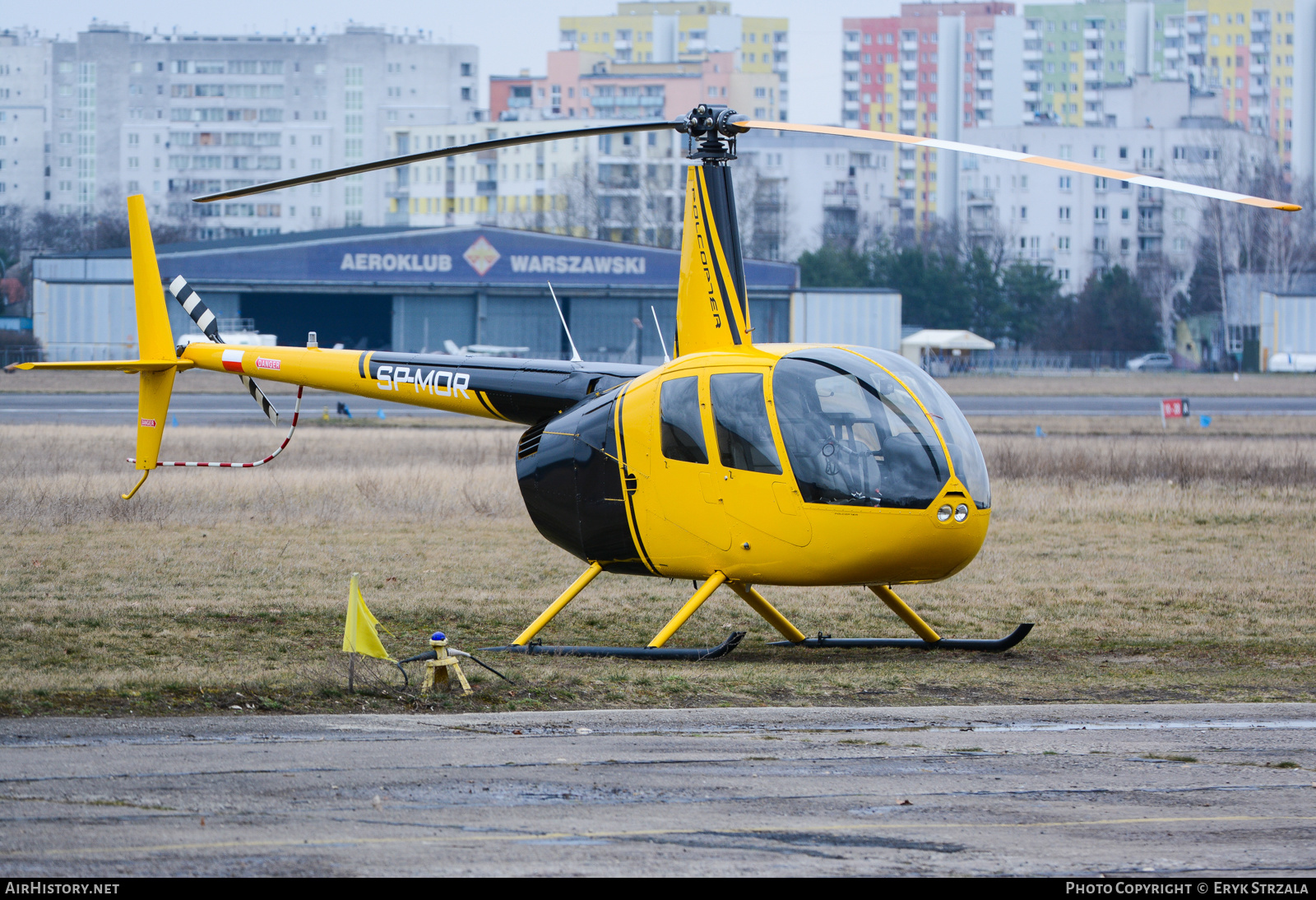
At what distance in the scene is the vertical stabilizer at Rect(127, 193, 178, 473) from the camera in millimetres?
13664

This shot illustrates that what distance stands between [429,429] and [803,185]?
4207 inches

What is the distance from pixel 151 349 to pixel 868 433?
7.47 meters

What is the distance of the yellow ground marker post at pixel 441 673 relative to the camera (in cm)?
951

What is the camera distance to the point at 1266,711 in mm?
9234

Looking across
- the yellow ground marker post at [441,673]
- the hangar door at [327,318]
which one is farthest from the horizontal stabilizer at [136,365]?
the hangar door at [327,318]

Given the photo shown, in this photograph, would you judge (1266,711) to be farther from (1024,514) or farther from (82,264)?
(82,264)

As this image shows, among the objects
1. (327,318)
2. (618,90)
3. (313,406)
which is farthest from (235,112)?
(313,406)

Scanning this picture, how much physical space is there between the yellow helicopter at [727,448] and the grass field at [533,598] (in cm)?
88

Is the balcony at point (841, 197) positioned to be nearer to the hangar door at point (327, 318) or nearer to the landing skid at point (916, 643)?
the hangar door at point (327, 318)

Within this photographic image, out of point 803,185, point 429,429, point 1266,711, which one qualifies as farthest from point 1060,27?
point 1266,711

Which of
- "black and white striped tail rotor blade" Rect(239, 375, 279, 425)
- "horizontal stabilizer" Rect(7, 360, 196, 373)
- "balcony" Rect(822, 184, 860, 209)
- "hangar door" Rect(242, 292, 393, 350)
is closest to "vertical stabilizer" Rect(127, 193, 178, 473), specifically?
"horizontal stabilizer" Rect(7, 360, 196, 373)

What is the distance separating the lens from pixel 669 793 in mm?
6941

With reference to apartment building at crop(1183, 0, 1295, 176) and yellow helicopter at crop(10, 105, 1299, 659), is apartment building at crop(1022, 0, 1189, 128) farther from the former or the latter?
yellow helicopter at crop(10, 105, 1299, 659)
